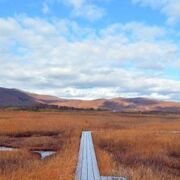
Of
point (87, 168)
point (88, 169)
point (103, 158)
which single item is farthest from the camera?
point (103, 158)

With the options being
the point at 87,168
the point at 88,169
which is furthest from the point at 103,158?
the point at 88,169

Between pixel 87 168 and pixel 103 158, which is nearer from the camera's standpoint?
pixel 87 168

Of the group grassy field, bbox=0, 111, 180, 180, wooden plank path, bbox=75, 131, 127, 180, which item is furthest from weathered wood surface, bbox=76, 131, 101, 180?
grassy field, bbox=0, 111, 180, 180

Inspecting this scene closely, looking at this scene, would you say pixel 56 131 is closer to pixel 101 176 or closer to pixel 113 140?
pixel 113 140

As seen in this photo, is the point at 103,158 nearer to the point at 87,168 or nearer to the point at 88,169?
the point at 87,168

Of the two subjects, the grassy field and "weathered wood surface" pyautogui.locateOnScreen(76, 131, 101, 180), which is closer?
the grassy field

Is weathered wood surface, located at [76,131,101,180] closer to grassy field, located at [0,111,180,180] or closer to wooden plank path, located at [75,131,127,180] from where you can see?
wooden plank path, located at [75,131,127,180]

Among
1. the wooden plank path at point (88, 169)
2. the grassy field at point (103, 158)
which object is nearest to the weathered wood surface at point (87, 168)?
the wooden plank path at point (88, 169)

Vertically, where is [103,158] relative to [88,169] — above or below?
above

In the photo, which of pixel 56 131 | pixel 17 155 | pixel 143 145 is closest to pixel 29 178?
pixel 17 155

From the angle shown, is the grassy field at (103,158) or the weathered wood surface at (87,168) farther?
the weathered wood surface at (87,168)

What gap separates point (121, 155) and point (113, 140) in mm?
5016

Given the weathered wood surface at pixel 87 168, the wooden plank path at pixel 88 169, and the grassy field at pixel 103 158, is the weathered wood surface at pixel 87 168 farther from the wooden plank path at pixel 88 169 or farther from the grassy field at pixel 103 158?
the grassy field at pixel 103 158

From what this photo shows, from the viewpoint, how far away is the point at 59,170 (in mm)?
9820
